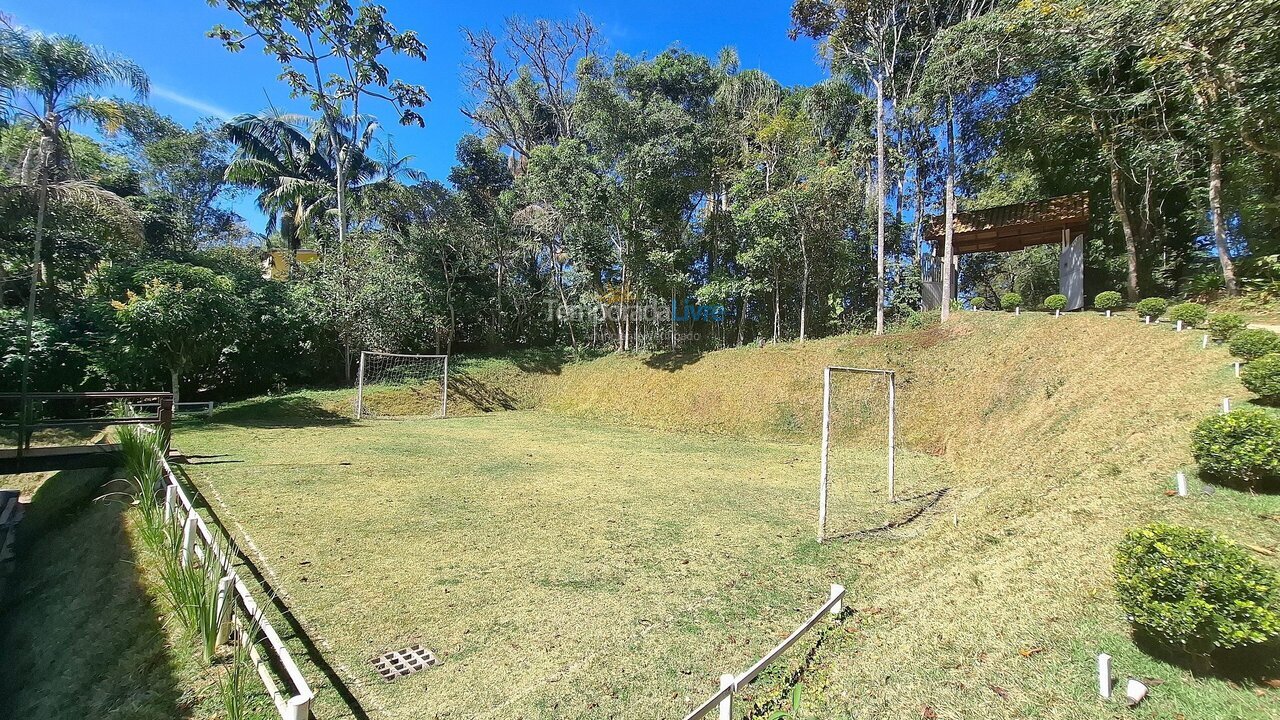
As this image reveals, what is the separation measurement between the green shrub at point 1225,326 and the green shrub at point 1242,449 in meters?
4.35

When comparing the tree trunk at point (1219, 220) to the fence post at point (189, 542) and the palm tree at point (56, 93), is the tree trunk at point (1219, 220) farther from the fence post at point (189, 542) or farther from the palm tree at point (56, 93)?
the palm tree at point (56, 93)

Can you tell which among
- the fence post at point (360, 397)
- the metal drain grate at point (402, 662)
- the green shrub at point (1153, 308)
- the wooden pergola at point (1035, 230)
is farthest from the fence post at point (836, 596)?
the wooden pergola at point (1035, 230)

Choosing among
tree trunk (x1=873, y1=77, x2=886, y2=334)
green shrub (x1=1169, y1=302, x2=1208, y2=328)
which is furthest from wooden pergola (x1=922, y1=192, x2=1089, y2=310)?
green shrub (x1=1169, y1=302, x2=1208, y2=328)

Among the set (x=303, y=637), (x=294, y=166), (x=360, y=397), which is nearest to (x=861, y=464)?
(x=303, y=637)

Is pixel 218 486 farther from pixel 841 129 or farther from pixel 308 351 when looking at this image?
pixel 841 129

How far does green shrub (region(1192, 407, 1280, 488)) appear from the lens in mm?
3215

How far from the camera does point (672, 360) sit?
15125 mm

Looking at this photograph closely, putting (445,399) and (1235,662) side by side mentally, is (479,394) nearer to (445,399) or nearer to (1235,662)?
(445,399)

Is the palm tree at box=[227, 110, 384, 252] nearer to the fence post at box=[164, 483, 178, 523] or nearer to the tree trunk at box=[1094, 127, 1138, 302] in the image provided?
the fence post at box=[164, 483, 178, 523]

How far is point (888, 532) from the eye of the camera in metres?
4.81

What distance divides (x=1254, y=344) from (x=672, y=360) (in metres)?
11.4

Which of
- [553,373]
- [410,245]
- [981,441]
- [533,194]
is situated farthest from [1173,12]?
[410,245]

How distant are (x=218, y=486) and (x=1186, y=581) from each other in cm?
782

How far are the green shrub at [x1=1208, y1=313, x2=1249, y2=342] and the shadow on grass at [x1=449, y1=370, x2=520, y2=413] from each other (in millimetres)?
15110
